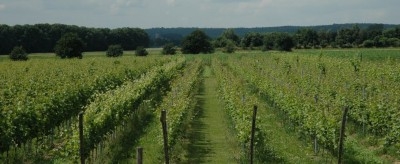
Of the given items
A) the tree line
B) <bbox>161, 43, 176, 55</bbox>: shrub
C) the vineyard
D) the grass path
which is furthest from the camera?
the tree line

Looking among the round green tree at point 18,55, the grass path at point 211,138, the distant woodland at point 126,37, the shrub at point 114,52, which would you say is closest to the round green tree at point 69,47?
the round green tree at point 18,55

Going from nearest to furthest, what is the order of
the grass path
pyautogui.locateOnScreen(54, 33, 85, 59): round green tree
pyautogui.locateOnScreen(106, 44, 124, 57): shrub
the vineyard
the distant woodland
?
the vineyard < the grass path < pyautogui.locateOnScreen(54, 33, 85, 59): round green tree < pyautogui.locateOnScreen(106, 44, 124, 57): shrub < the distant woodland

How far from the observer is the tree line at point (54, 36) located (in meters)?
91.3

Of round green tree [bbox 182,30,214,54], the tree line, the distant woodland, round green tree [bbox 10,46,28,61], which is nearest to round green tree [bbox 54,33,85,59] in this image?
round green tree [bbox 10,46,28,61]

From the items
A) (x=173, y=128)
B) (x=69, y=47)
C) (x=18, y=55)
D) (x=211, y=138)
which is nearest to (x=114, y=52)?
(x=69, y=47)

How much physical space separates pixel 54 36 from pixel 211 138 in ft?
296

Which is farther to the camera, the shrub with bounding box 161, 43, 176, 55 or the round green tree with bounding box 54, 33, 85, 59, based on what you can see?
the shrub with bounding box 161, 43, 176, 55

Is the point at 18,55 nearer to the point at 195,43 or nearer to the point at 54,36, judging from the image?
the point at 54,36

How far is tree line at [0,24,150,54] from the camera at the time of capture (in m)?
91.3

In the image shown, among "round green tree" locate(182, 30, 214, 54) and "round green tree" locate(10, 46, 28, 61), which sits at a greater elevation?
"round green tree" locate(182, 30, 214, 54)

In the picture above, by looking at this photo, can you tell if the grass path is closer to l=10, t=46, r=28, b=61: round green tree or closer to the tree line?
l=10, t=46, r=28, b=61: round green tree

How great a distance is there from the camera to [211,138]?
1605 cm

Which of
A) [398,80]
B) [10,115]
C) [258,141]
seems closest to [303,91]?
[398,80]

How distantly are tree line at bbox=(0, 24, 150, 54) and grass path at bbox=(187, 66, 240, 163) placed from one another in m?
63.8
